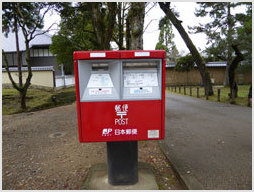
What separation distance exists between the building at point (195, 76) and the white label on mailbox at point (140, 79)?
2706cm

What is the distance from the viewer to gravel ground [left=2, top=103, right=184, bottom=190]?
330cm

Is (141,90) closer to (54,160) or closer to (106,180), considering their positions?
A: (106,180)

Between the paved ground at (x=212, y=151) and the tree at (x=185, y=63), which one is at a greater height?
the tree at (x=185, y=63)

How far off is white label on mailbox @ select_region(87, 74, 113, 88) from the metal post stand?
33.2 inches

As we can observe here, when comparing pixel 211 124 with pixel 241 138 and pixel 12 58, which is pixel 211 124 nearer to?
pixel 241 138

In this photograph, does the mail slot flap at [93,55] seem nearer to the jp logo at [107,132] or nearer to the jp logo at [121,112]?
the jp logo at [121,112]

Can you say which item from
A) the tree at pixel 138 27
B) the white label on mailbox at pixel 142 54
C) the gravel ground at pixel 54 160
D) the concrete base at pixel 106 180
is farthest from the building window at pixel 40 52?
the white label on mailbox at pixel 142 54

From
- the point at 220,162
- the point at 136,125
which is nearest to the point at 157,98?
the point at 136,125

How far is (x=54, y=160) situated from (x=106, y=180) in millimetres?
1441

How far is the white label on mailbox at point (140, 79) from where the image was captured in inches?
106

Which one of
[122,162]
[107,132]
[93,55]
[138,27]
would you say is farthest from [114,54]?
[138,27]

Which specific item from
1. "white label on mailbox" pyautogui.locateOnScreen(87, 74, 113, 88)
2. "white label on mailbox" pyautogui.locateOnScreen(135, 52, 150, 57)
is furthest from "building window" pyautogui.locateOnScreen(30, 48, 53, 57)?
"white label on mailbox" pyautogui.locateOnScreen(135, 52, 150, 57)

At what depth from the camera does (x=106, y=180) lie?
126 inches

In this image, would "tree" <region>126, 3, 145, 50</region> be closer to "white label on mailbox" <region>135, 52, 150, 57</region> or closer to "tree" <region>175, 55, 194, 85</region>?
"white label on mailbox" <region>135, 52, 150, 57</region>
